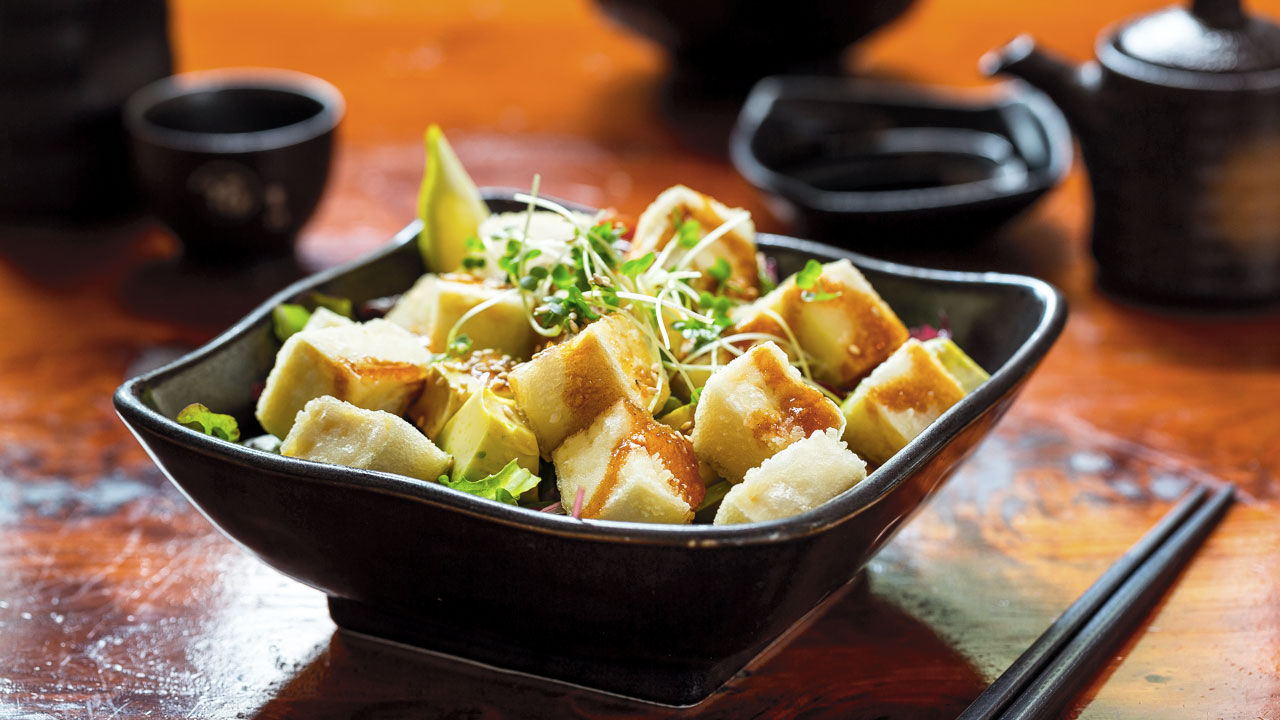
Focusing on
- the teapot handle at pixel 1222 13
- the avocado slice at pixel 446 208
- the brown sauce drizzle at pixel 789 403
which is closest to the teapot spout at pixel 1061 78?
the teapot handle at pixel 1222 13

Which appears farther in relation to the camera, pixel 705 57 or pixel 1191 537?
pixel 705 57

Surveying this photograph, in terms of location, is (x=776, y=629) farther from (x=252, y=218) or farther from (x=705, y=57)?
(x=705, y=57)

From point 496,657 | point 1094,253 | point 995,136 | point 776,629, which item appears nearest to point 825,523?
point 776,629

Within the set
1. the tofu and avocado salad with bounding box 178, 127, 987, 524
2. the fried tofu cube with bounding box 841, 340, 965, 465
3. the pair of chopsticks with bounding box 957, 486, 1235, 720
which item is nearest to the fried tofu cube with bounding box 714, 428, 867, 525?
the tofu and avocado salad with bounding box 178, 127, 987, 524

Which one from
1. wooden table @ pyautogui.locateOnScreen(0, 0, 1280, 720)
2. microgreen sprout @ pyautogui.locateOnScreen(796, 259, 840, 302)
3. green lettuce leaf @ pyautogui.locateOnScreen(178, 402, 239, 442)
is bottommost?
wooden table @ pyautogui.locateOnScreen(0, 0, 1280, 720)

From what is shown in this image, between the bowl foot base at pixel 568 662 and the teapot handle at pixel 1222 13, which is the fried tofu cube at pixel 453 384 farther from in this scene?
the teapot handle at pixel 1222 13

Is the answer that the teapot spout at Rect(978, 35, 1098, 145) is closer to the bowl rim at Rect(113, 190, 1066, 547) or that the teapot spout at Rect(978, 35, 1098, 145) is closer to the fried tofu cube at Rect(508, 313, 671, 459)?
the bowl rim at Rect(113, 190, 1066, 547)
